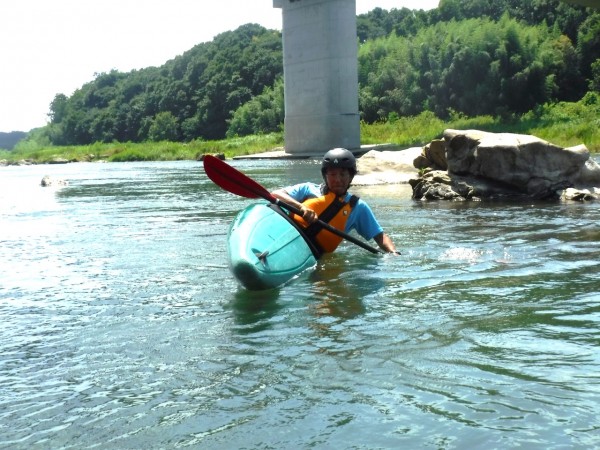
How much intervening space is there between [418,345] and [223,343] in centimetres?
92

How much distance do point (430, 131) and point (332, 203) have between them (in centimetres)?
2958

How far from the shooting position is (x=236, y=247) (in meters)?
5.23

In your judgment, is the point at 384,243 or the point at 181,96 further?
the point at 181,96

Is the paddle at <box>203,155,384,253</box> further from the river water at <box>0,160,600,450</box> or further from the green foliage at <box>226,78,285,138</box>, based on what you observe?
the green foliage at <box>226,78,285,138</box>

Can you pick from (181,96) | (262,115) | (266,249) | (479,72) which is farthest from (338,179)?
(181,96)

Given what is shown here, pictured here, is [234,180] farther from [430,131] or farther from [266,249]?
[430,131]

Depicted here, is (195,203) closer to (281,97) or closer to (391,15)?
(281,97)

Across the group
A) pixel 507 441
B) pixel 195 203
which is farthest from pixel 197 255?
pixel 195 203

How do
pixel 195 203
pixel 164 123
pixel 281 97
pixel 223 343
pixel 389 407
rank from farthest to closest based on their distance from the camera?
pixel 164 123 < pixel 281 97 < pixel 195 203 < pixel 223 343 < pixel 389 407

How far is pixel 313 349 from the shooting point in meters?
3.71

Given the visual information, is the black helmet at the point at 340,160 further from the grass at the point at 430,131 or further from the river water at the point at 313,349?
the grass at the point at 430,131

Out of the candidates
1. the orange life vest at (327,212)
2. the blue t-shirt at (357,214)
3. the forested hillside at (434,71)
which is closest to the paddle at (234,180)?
the blue t-shirt at (357,214)

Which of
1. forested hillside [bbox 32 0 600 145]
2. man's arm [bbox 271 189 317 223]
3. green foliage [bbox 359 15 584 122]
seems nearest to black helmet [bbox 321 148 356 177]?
man's arm [bbox 271 189 317 223]

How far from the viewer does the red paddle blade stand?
623cm
